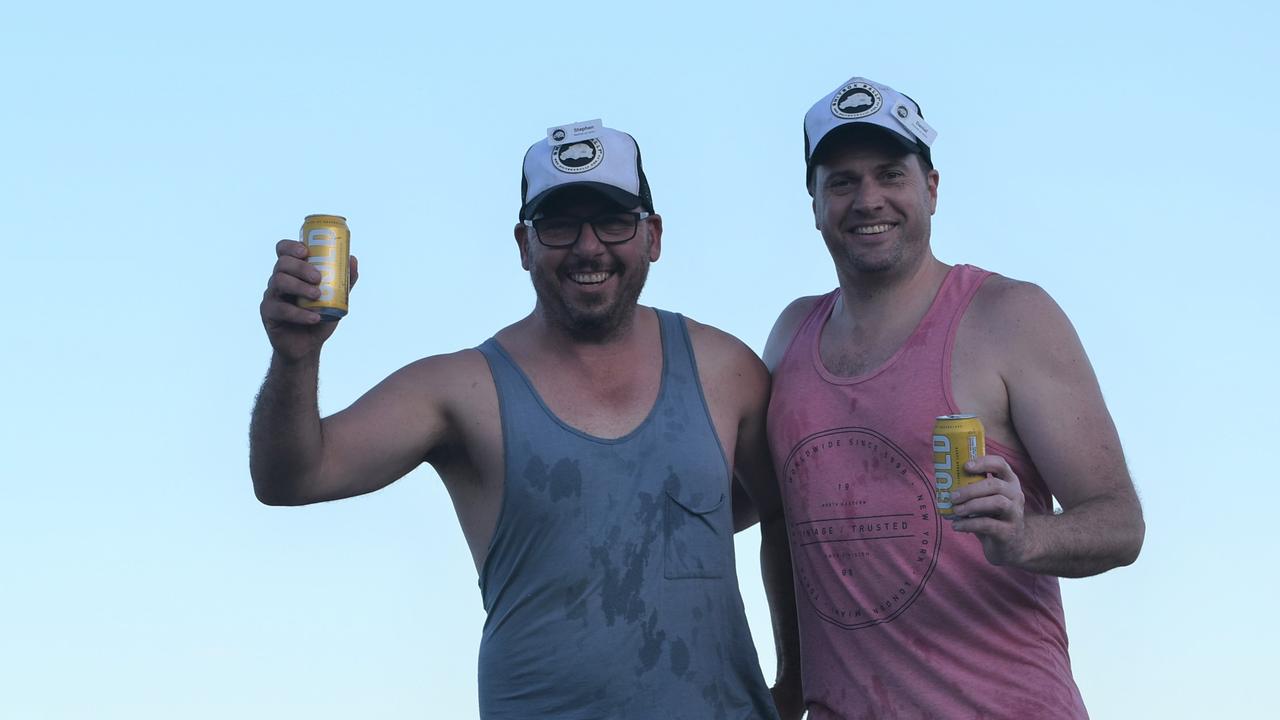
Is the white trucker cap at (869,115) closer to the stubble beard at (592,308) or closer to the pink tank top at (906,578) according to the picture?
the pink tank top at (906,578)

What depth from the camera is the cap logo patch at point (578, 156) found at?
18.6 ft

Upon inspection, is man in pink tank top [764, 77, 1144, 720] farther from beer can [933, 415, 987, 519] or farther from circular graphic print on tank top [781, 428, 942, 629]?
beer can [933, 415, 987, 519]

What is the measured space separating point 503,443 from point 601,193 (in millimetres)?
1013

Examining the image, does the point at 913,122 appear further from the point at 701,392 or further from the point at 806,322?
the point at 701,392

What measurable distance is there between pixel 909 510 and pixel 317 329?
6.82 feet

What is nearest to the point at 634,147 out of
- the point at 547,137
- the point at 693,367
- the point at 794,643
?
the point at 547,137

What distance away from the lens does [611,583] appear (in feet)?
17.3

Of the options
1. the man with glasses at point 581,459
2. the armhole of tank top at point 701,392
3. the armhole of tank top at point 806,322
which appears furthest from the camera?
the armhole of tank top at point 806,322

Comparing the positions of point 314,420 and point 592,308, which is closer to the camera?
point 314,420

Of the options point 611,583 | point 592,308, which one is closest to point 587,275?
point 592,308

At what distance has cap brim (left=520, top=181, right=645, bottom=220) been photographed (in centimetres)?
559

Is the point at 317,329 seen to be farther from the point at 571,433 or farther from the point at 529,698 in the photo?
the point at 529,698

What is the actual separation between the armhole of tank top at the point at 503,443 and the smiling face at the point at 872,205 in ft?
4.38

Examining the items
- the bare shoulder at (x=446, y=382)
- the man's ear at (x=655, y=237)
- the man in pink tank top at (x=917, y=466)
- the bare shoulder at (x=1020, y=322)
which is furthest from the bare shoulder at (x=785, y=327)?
the bare shoulder at (x=446, y=382)
